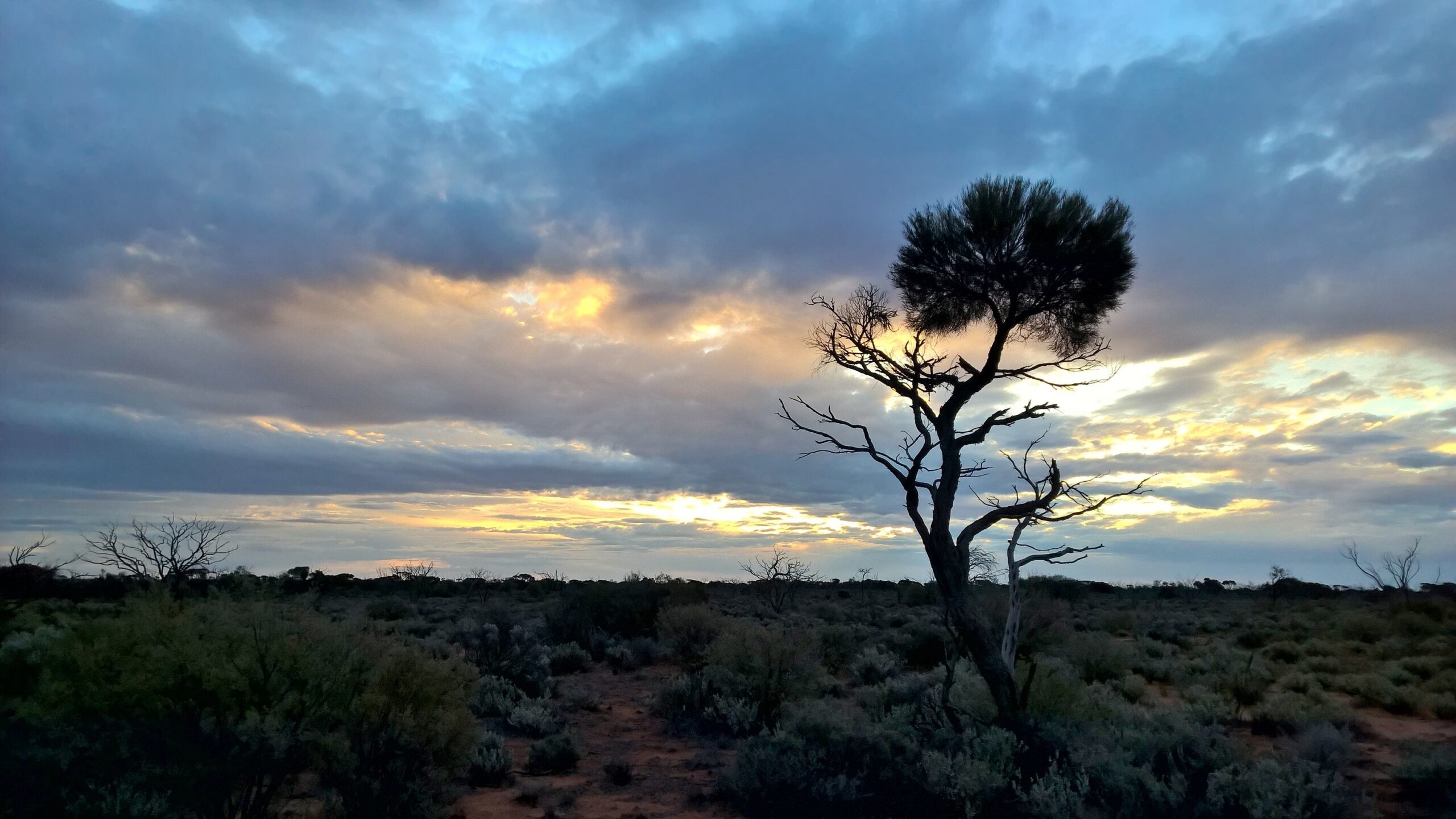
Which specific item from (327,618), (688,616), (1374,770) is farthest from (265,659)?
(1374,770)

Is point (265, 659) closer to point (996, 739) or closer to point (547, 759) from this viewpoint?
Answer: point (547, 759)

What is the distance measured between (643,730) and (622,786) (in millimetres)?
3287

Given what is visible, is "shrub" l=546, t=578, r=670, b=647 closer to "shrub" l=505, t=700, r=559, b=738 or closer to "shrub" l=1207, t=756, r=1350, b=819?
"shrub" l=505, t=700, r=559, b=738

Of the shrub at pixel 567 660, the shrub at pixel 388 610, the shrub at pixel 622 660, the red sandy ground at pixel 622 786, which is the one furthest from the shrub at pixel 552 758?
the shrub at pixel 388 610

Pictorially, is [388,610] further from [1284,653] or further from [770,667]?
[1284,653]

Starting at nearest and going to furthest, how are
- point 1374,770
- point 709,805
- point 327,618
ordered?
point 327,618 → point 709,805 → point 1374,770

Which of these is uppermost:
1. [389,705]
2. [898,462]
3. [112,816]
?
[898,462]

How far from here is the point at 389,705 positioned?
750 cm

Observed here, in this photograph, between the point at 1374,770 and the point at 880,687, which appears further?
the point at 880,687

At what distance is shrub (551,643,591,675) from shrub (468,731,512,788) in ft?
27.0

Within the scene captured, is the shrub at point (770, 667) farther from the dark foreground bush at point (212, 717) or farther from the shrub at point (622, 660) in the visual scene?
the shrub at point (622, 660)

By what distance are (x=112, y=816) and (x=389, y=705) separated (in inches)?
84.5

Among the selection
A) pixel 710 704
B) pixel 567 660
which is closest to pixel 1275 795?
pixel 710 704

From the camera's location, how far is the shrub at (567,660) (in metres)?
18.7
